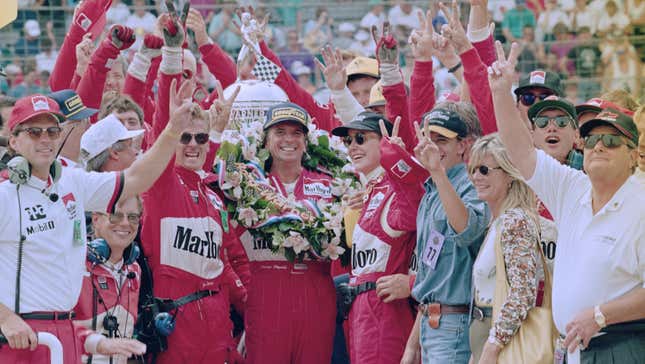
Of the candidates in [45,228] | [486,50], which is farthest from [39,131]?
[486,50]

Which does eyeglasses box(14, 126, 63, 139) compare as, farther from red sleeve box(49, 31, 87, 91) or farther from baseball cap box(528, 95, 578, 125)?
red sleeve box(49, 31, 87, 91)

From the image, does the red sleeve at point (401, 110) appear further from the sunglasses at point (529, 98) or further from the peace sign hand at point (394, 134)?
the sunglasses at point (529, 98)

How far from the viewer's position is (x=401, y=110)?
25.9 ft

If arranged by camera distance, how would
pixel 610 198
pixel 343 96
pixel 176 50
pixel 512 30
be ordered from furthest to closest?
pixel 512 30
pixel 343 96
pixel 176 50
pixel 610 198

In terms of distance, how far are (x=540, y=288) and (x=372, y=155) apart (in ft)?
6.20

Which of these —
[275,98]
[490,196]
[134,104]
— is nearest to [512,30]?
[275,98]

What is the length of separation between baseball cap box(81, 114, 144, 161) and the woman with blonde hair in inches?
94.5

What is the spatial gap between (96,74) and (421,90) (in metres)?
2.34

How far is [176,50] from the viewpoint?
746 centimetres

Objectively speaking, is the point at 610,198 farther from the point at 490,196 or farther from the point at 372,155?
the point at 372,155

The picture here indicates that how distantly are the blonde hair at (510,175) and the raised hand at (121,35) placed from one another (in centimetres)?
312

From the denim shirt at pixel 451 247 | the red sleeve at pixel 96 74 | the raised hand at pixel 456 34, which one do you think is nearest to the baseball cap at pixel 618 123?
the denim shirt at pixel 451 247

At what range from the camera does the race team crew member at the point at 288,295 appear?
786cm

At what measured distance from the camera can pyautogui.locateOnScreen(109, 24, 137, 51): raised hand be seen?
8.49 meters
